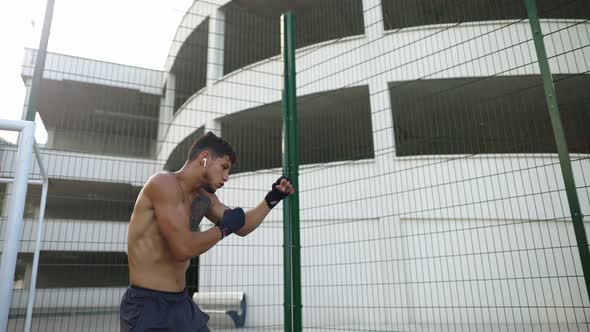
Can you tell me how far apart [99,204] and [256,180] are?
1199 centimetres

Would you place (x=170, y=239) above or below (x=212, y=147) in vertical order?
below

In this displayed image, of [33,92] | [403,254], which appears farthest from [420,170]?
[33,92]

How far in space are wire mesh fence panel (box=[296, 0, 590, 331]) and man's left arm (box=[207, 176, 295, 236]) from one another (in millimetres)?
3528

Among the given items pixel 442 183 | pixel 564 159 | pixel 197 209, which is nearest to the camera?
pixel 197 209

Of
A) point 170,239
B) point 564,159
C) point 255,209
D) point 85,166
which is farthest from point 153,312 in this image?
point 85,166

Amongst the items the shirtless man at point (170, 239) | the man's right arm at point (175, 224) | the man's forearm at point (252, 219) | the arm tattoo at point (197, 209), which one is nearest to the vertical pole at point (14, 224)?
the shirtless man at point (170, 239)

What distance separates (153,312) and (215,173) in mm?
801

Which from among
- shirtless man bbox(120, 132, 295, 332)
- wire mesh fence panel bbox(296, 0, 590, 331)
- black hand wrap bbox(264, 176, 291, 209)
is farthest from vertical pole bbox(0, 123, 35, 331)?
wire mesh fence panel bbox(296, 0, 590, 331)

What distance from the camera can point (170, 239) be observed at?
194 centimetres

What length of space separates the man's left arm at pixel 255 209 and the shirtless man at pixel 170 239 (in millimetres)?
257

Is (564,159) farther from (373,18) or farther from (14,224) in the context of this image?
(373,18)

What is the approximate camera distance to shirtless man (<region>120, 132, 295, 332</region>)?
1957 mm

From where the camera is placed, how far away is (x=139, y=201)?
2143 mm

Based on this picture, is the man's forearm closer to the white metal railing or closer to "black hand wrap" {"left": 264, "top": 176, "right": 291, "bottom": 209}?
"black hand wrap" {"left": 264, "top": 176, "right": 291, "bottom": 209}
